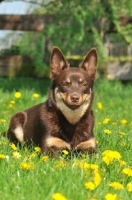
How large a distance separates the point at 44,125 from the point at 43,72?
6.92m

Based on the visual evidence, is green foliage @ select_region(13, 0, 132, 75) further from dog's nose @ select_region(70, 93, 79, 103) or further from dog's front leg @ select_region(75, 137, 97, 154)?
dog's nose @ select_region(70, 93, 79, 103)

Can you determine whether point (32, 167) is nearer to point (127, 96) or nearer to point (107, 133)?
point (107, 133)

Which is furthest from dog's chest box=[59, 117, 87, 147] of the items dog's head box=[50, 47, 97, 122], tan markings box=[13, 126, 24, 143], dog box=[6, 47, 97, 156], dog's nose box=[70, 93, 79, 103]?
tan markings box=[13, 126, 24, 143]

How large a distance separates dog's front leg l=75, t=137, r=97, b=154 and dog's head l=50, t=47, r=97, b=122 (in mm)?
402

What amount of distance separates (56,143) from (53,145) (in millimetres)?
44

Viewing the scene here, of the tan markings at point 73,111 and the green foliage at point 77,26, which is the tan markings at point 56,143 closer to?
the tan markings at point 73,111

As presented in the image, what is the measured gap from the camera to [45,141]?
4.88m

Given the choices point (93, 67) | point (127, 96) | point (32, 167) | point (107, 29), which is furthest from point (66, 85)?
point (107, 29)

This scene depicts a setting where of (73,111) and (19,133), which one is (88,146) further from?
(19,133)

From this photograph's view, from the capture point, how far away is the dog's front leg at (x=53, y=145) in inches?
190

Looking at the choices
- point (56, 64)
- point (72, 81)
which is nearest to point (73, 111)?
point (72, 81)

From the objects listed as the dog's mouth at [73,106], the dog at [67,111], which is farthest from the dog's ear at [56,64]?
the dog's mouth at [73,106]

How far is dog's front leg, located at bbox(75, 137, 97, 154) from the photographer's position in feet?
A: 16.0

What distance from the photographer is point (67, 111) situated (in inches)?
199
